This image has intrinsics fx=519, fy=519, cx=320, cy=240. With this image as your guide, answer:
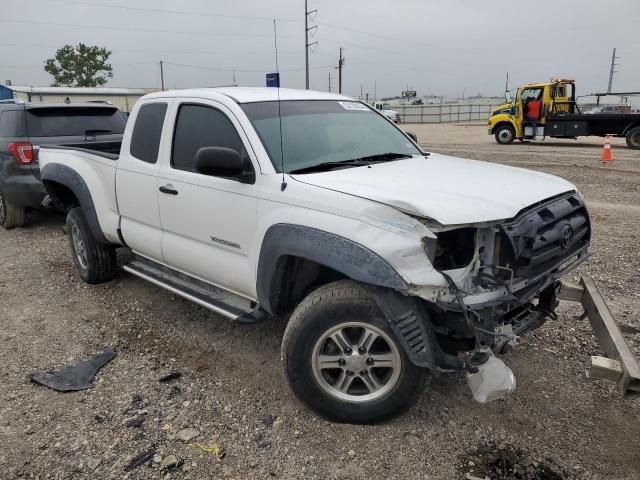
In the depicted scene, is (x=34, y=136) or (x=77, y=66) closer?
(x=34, y=136)

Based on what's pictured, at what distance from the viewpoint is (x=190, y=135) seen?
3.98 metres

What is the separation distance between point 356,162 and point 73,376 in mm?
2528

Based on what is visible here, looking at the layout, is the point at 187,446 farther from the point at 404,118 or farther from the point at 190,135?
the point at 404,118

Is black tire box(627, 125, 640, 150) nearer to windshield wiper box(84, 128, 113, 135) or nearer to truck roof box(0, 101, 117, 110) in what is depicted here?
truck roof box(0, 101, 117, 110)

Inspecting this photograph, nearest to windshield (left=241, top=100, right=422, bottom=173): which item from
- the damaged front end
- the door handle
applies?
the door handle

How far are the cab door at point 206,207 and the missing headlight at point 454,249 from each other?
1.19m

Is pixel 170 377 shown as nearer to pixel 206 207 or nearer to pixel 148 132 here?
pixel 206 207

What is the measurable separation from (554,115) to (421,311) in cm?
1998

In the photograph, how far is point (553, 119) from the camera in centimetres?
2003

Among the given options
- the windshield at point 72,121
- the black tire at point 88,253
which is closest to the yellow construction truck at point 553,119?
the windshield at point 72,121

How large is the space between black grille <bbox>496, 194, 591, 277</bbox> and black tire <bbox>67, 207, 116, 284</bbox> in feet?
13.3

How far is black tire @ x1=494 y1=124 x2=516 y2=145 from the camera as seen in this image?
2147cm

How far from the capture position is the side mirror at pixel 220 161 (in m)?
3.17

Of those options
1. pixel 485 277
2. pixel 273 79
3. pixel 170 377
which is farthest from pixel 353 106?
pixel 170 377
